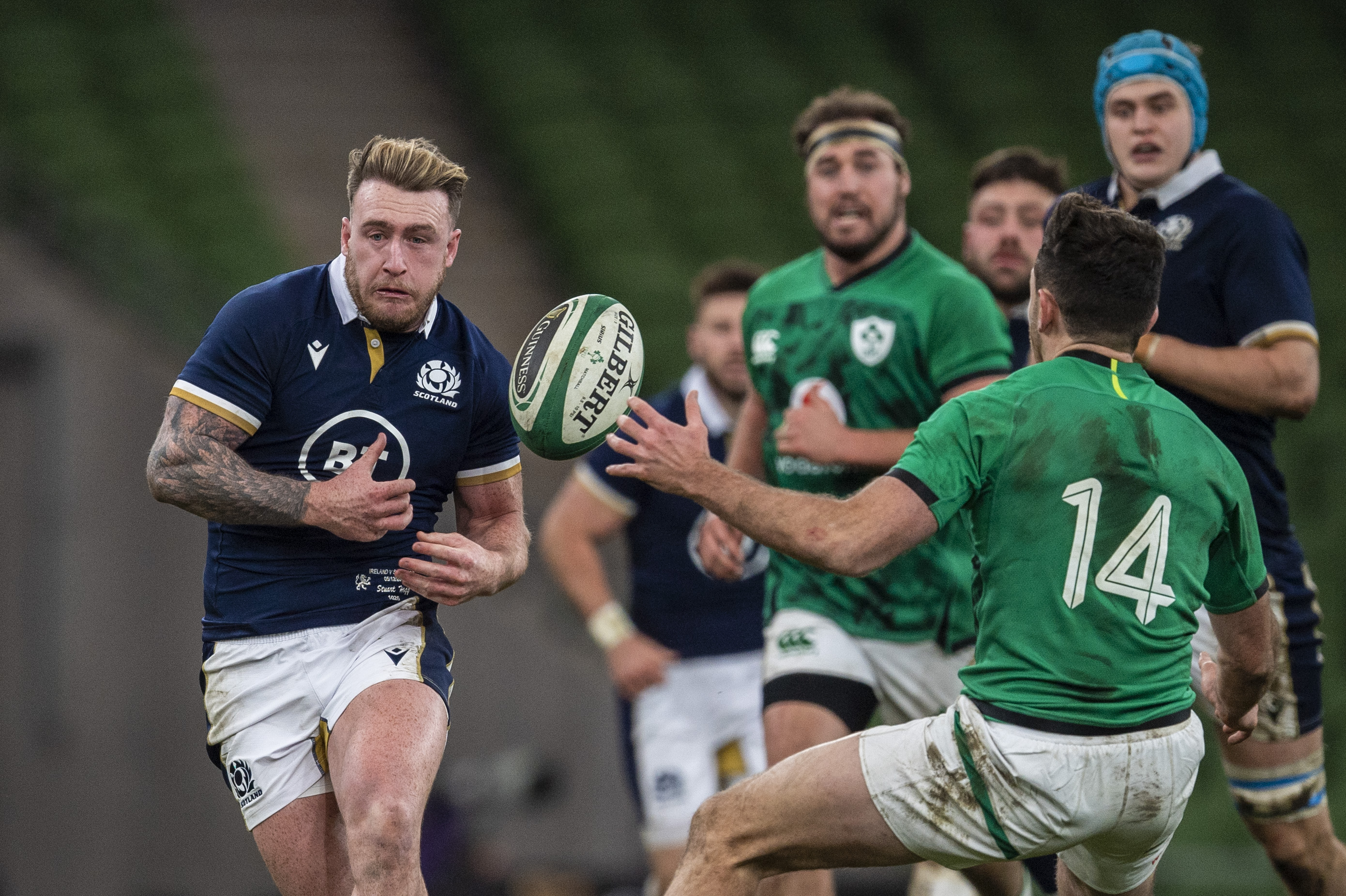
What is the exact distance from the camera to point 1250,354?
477cm

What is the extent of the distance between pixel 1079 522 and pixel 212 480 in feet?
7.57

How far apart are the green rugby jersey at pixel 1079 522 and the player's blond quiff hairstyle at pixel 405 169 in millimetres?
1756

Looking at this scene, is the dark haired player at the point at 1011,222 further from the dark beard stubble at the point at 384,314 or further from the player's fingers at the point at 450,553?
the player's fingers at the point at 450,553

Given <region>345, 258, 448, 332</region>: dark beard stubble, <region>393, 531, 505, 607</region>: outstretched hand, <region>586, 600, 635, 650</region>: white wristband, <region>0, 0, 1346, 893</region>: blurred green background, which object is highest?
<region>0, 0, 1346, 893</region>: blurred green background

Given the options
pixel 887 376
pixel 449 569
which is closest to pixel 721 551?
pixel 887 376

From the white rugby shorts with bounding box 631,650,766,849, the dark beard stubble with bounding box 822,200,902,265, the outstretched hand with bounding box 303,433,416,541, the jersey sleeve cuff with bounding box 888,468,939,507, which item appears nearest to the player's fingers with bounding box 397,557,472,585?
the outstretched hand with bounding box 303,433,416,541

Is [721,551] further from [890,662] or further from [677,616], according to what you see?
[677,616]

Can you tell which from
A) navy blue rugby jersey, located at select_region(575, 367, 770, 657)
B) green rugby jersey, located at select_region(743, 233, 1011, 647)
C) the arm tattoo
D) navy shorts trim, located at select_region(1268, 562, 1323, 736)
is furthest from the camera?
navy blue rugby jersey, located at select_region(575, 367, 770, 657)

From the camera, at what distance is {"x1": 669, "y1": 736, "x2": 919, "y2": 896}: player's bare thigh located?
3754 millimetres

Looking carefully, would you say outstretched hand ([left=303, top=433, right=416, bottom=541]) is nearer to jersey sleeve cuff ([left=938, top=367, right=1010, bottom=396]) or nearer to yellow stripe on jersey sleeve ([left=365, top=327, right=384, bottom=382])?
yellow stripe on jersey sleeve ([left=365, top=327, right=384, bottom=382])

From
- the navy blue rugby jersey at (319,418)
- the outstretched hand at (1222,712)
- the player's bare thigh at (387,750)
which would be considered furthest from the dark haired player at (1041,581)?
the navy blue rugby jersey at (319,418)

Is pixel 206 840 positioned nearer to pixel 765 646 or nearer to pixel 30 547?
pixel 30 547

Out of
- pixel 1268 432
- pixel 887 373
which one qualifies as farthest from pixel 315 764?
pixel 1268 432

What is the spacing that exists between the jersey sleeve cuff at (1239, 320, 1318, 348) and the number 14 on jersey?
1393mm
